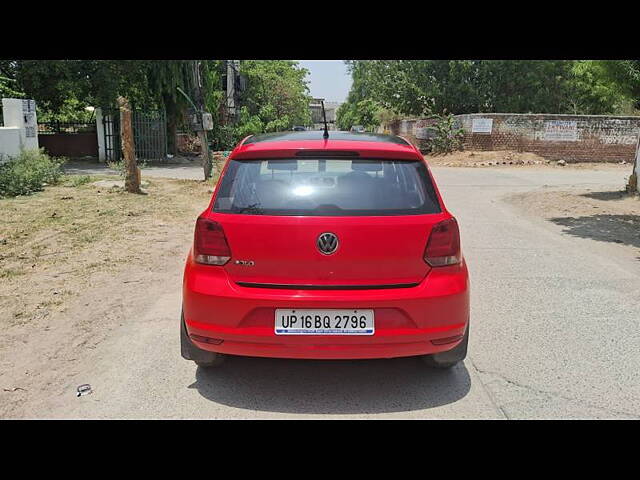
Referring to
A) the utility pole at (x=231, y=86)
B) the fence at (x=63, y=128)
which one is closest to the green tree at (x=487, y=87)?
the utility pole at (x=231, y=86)

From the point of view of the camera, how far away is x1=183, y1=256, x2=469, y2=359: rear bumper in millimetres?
3260

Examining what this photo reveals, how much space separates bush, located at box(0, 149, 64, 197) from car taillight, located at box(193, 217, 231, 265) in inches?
412

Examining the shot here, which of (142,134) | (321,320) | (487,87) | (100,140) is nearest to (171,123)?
(142,134)

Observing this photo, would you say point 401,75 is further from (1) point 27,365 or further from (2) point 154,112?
(1) point 27,365

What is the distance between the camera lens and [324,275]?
3283mm

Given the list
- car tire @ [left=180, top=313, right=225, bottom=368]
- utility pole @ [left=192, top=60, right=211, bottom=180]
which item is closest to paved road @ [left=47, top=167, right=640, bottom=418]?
car tire @ [left=180, top=313, right=225, bottom=368]

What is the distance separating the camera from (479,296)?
5711 millimetres

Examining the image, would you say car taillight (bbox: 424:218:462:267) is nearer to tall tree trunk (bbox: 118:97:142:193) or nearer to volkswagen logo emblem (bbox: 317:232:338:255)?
volkswagen logo emblem (bbox: 317:232:338:255)

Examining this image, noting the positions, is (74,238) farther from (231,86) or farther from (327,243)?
(231,86)

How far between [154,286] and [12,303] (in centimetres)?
132

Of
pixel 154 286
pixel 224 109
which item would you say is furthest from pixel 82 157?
pixel 154 286

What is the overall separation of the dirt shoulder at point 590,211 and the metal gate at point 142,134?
16.9 meters

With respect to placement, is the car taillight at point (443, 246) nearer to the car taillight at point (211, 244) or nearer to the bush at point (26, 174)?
the car taillight at point (211, 244)

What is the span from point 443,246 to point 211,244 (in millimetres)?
1383
